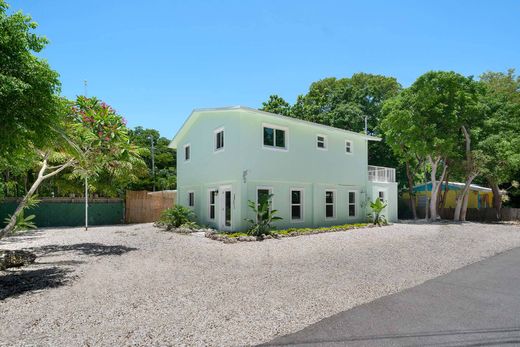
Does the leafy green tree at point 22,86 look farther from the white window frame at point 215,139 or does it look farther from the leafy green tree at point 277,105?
the leafy green tree at point 277,105

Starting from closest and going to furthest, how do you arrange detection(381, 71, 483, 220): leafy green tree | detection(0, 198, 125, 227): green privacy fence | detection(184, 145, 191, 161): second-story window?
detection(0, 198, 125, 227): green privacy fence < detection(184, 145, 191, 161): second-story window < detection(381, 71, 483, 220): leafy green tree

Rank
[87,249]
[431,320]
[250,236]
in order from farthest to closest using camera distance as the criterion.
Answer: [250,236]
[87,249]
[431,320]

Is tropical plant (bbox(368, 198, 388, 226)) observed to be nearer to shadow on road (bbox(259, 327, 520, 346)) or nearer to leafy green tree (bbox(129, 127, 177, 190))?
shadow on road (bbox(259, 327, 520, 346))

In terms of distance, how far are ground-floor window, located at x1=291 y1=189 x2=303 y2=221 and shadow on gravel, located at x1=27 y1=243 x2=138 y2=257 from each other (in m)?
8.27

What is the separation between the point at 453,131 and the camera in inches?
922

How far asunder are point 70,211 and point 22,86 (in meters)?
17.4

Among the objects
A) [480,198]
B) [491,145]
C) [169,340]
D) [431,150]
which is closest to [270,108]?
[431,150]

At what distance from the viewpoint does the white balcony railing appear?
74.4ft

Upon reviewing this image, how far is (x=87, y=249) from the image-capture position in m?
12.1

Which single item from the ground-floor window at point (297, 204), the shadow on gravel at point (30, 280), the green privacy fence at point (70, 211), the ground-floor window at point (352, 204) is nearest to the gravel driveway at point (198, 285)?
the shadow on gravel at point (30, 280)

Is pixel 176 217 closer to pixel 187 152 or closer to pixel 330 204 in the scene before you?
pixel 187 152

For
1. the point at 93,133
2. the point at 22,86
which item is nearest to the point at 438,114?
the point at 93,133

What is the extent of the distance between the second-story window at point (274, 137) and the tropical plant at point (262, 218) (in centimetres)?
265

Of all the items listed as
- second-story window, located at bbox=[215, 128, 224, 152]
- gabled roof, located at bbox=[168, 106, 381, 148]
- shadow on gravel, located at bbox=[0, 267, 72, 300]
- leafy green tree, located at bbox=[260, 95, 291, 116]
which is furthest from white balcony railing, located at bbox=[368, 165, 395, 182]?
shadow on gravel, located at bbox=[0, 267, 72, 300]
